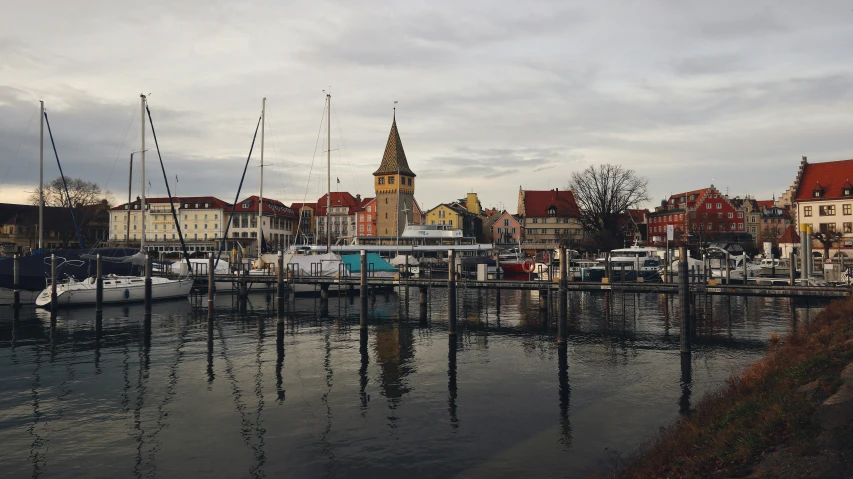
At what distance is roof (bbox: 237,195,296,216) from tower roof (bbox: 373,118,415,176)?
90.3 feet

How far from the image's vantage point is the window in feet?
262

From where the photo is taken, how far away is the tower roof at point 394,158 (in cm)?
12319

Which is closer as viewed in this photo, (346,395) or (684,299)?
(346,395)

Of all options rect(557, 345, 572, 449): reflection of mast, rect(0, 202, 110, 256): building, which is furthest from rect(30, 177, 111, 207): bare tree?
rect(557, 345, 572, 449): reflection of mast

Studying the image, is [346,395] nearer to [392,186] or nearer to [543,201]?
[392,186]

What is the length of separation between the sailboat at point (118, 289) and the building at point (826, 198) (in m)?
74.7

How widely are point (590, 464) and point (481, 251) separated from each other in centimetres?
7894

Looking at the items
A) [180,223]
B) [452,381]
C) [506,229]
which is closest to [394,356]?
[452,381]

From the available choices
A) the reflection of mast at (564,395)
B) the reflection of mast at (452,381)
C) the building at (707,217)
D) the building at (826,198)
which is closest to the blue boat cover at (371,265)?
the reflection of mast at (452,381)

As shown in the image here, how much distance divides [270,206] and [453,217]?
41301mm

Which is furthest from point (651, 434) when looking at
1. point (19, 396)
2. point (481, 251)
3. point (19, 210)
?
point (19, 210)

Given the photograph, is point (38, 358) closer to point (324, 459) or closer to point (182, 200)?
point (324, 459)

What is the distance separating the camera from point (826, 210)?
264 feet

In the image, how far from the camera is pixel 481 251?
9306 centimetres
